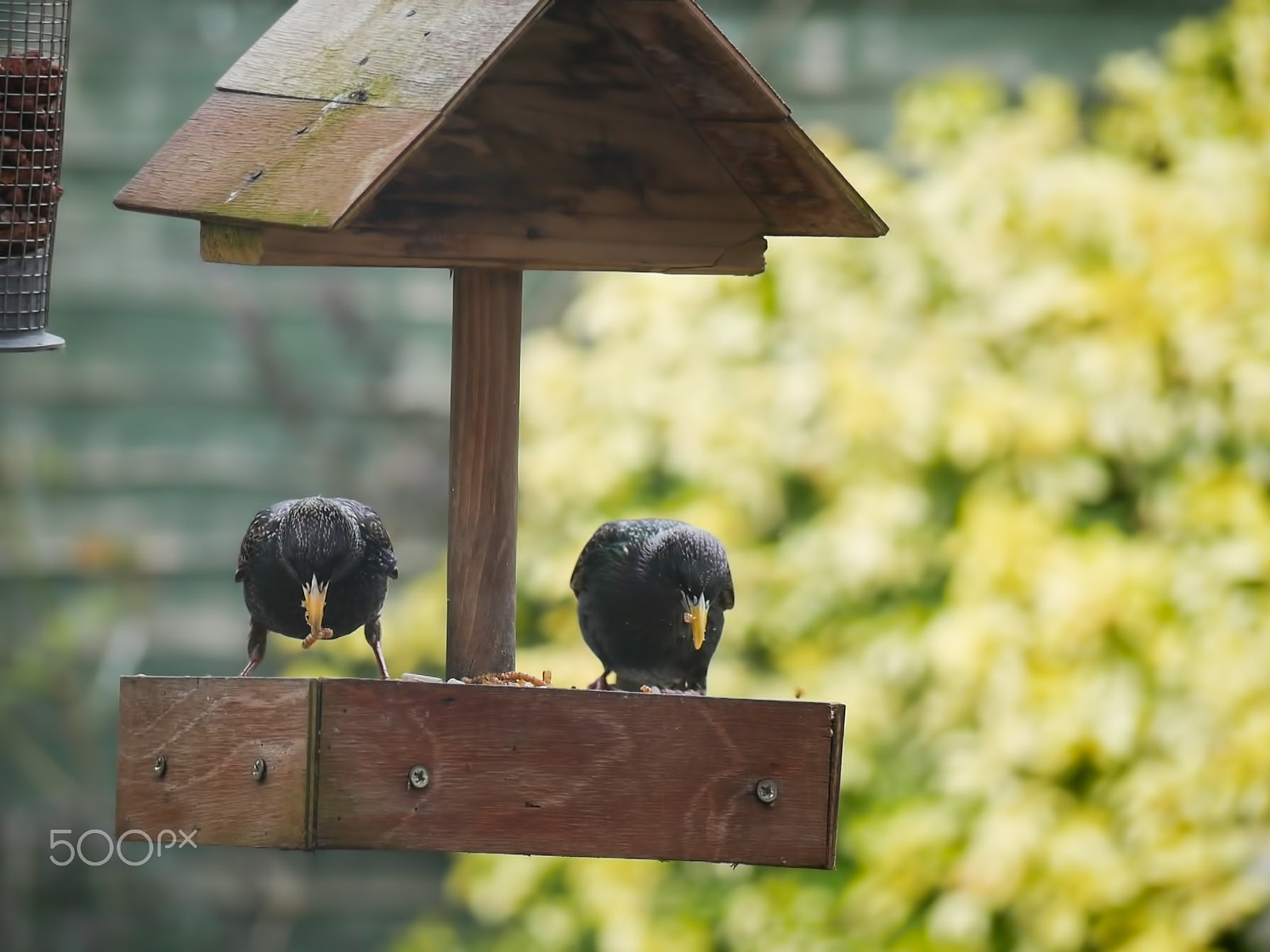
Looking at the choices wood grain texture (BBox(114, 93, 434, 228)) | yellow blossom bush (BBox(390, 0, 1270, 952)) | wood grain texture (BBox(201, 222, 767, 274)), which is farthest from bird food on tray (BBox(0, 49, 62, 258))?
yellow blossom bush (BBox(390, 0, 1270, 952))

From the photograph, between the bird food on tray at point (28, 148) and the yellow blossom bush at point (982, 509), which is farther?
the yellow blossom bush at point (982, 509)

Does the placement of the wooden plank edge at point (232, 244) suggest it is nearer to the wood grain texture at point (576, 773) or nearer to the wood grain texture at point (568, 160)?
the wood grain texture at point (568, 160)

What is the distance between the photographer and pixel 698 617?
2.42m

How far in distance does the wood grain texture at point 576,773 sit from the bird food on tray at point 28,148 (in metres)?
1.09

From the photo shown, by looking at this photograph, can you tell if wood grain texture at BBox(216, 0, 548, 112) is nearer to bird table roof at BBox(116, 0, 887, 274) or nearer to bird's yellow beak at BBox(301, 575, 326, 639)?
bird table roof at BBox(116, 0, 887, 274)

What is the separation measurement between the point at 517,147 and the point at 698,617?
2.39 feet

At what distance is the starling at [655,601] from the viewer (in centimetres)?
246

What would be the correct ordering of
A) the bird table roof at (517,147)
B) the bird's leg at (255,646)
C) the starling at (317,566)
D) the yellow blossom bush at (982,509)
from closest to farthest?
the bird table roof at (517,147) → the starling at (317,566) → the bird's leg at (255,646) → the yellow blossom bush at (982,509)

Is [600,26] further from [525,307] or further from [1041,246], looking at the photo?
[525,307]

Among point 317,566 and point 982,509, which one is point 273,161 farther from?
point 982,509

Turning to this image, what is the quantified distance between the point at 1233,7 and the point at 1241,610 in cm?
193

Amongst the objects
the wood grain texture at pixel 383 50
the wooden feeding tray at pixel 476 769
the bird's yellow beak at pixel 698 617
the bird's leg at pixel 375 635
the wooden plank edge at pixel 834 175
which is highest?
the wood grain texture at pixel 383 50

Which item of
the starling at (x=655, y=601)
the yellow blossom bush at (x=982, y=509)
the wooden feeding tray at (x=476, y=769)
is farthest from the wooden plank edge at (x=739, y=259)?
the yellow blossom bush at (x=982, y=509)

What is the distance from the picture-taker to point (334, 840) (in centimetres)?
201
